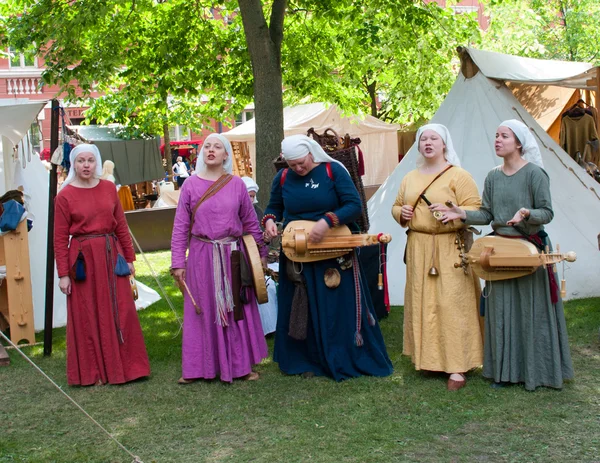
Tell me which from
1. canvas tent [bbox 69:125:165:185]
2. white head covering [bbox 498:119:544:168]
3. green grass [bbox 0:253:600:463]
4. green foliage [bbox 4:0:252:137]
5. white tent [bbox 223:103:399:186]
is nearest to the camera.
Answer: green grass [bbox 0:253:600:463]

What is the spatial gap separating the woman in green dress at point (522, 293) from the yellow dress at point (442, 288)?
0.15m

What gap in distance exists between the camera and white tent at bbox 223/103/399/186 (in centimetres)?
1777

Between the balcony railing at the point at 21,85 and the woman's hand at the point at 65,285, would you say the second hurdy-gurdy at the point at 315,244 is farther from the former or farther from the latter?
the balcony railing at the point at 21,85

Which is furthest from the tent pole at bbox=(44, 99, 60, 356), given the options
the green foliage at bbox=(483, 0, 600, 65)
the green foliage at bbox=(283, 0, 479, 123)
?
the green foliage at bbox=(483, 0, 600, 65)

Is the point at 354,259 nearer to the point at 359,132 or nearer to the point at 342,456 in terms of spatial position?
the point at 342,456

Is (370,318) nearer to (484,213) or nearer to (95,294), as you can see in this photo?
Answer: (484,213)

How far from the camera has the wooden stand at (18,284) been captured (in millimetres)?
6668

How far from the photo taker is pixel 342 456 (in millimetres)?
3842

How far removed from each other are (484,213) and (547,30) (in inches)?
889

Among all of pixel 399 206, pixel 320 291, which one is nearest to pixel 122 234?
pixel 320 291

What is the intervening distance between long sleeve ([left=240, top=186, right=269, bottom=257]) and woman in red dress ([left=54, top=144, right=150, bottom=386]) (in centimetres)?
86

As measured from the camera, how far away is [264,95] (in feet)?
27.6

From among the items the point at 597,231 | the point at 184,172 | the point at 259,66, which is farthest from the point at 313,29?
the point at 184,172

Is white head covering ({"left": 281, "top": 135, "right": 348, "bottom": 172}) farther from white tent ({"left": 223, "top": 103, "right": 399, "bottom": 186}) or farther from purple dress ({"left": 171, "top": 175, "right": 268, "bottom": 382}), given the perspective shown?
white tent ({"left": 223, "top": 103, "right": 399, "bottom": 186})
